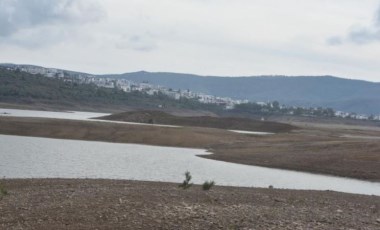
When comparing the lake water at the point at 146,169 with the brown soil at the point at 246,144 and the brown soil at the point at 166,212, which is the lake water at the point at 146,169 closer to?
the brown soil at the point at 246,144

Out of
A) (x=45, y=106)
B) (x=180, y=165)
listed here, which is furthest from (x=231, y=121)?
(x=180, y=165)

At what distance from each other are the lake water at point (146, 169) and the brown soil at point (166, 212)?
15.7m

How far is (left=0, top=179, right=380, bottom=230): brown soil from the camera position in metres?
15.1

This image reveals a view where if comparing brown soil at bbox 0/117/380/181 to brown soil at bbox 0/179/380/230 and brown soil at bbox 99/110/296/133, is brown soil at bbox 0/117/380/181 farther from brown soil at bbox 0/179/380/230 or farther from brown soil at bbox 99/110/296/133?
brown soil at bbox 99/110/296/133

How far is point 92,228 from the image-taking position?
48.0ft

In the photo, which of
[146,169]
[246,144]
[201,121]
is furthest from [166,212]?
[201,121]

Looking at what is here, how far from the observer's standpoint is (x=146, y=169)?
1704 inches

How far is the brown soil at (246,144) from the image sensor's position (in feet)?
168

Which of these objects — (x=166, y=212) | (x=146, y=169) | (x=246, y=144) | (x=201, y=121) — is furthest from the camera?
(x=201, y=121)

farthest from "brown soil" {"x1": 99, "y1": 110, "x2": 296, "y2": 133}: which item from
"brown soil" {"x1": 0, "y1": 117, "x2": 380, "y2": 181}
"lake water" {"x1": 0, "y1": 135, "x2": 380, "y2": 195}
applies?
"lake water" {"x1": 0, "y1": 135, "x2": 380, "y2": 195}

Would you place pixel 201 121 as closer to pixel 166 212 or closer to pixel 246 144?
pixel 246 144

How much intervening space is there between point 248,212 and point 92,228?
465cm

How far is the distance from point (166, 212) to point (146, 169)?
89.4 ft

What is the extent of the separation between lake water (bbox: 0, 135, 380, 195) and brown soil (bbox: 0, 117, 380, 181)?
3.63m
